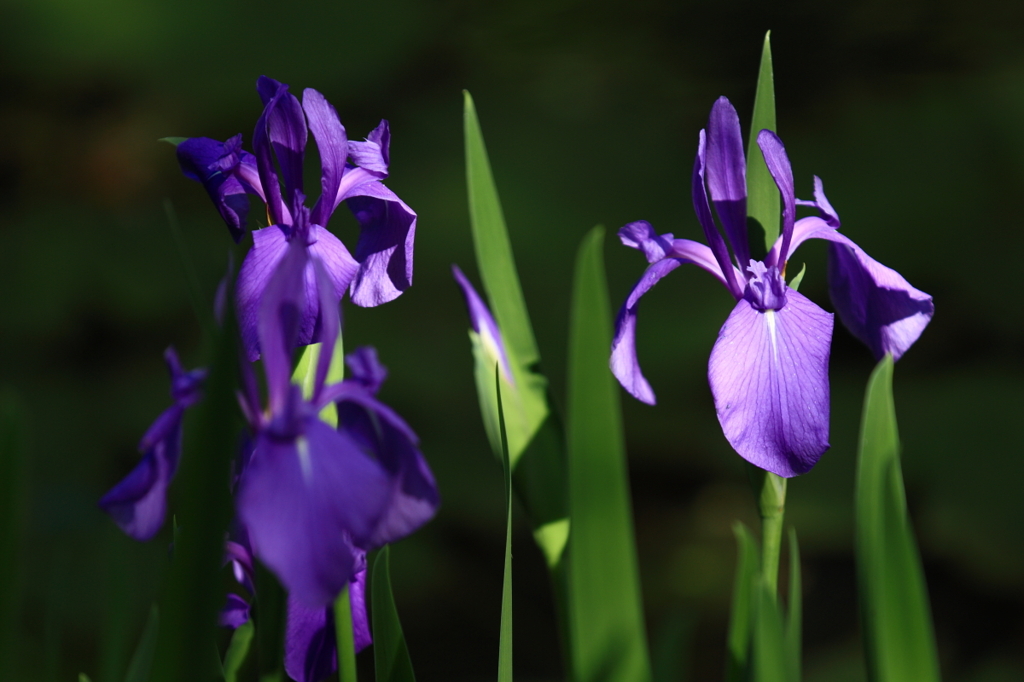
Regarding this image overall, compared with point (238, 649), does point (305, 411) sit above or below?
above

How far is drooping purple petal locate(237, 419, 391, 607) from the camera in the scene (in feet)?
0.61

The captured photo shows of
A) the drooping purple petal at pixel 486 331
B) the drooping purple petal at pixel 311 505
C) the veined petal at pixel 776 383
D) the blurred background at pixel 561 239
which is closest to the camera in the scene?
the drooping purple petal at pixel 311 505

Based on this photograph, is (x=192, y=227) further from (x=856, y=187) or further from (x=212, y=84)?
(x=856, y=187)

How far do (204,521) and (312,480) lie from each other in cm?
3

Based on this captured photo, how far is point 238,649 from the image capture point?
1.07 feet

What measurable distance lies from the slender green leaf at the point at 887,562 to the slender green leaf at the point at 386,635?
18 cm

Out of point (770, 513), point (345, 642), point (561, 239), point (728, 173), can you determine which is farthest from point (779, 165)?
point (561, 239)

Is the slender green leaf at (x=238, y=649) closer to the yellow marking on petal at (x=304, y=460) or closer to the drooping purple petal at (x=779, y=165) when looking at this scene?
the yellow marking on petal at (x=304, y=460)

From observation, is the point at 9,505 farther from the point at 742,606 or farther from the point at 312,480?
the point at 742,606

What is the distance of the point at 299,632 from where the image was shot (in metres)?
0.30

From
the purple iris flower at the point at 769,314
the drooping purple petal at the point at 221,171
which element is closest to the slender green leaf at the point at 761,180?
the purple iris flower at the point at 769,314

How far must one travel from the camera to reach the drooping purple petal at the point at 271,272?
0.86ft

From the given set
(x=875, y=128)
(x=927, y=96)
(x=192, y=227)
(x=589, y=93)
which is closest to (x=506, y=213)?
(x=589, y=93)

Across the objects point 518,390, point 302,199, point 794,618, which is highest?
point 302,199
